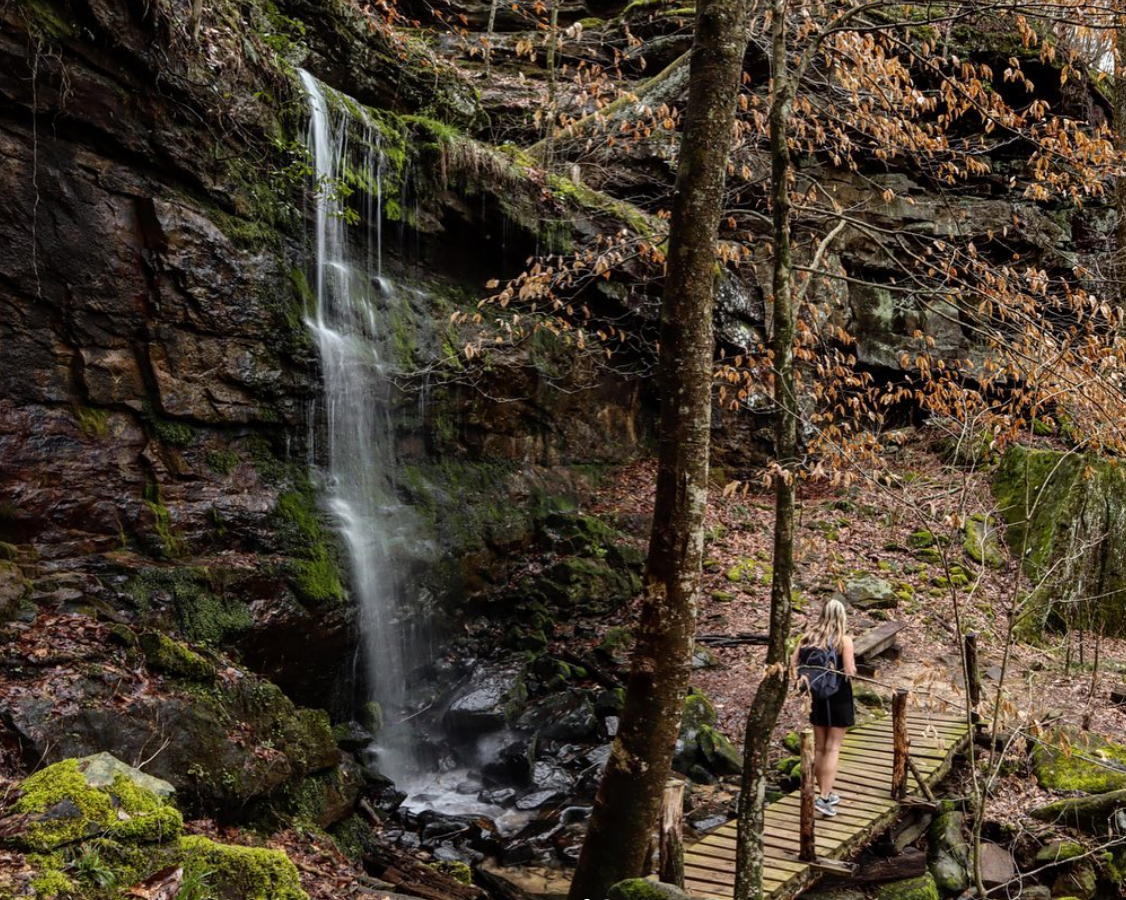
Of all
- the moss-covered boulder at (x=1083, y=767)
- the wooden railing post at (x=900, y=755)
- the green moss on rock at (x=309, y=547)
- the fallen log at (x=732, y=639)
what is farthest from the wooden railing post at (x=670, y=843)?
the fallen log at (x=732, y=639)

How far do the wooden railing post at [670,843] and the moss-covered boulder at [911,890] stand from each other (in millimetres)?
1971

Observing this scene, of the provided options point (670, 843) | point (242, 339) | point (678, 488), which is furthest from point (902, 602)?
point (242, 339)

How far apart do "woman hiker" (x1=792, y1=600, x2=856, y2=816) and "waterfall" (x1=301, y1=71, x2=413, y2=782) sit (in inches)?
199

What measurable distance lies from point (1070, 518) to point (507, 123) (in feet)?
45.2

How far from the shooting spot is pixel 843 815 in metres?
6.86

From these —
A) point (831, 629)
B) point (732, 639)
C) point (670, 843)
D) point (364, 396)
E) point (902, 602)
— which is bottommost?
point (732, 639)

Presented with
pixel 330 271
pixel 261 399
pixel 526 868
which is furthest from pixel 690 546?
pixel 330 271

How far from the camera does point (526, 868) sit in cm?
713

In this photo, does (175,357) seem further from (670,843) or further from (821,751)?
(821,751)

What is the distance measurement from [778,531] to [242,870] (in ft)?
13.3

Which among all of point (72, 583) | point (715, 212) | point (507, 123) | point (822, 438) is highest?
point (507, 123)

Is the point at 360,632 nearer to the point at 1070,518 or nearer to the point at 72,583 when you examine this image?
the point at 72,583

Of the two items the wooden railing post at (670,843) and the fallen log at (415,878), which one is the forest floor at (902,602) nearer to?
the wooden railing post at (670,843)

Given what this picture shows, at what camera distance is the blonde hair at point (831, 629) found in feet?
21.8
